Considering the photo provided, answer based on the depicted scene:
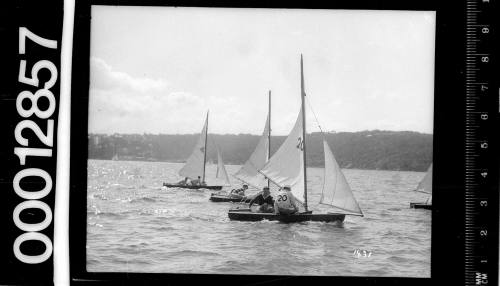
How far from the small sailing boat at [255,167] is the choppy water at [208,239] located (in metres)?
0.11

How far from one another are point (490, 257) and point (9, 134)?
3.30 meters

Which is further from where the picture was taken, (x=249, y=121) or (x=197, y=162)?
(x=197, y=162)

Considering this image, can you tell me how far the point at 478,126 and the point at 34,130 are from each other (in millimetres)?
2896

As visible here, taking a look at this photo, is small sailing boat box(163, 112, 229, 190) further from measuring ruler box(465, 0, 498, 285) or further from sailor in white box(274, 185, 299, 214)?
measuring ruler box(465, 0, 498, 285)

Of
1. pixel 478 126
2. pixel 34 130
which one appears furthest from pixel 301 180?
pixel 34 130

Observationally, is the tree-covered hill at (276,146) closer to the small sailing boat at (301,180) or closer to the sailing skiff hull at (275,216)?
the small sailing boat at (301,180)

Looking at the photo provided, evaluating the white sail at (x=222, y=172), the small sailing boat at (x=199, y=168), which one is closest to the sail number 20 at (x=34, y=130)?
the small sailing boat at (x=199, y=168)

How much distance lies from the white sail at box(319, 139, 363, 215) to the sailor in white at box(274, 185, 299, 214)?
28 cm

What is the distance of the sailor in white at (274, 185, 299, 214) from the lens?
457 centimetres

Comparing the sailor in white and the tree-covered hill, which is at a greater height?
the tree-covered hill

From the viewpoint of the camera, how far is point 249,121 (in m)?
4.36

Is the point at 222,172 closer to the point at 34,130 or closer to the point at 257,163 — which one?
the point at 257,163

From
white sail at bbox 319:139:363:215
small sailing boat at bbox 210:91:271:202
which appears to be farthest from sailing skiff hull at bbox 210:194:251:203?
white sail at bbox 319:139:363:215

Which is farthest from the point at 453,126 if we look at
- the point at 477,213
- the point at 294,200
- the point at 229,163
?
the point at 229,163
